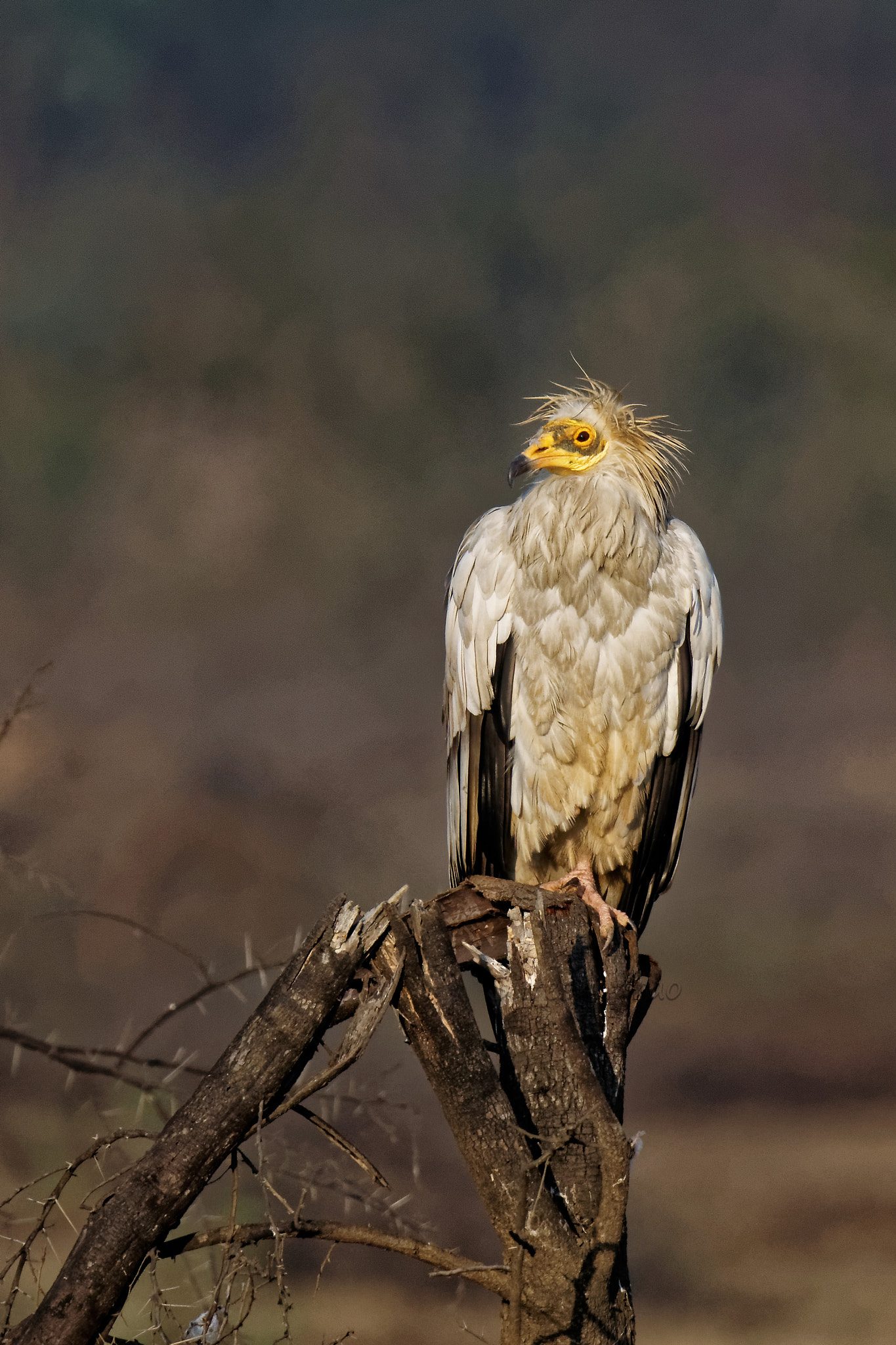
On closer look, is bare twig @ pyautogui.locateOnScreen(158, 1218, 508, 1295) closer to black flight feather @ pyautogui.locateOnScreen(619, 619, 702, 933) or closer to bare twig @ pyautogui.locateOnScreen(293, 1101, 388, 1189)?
bare twig @ pyautogui.locateOnScreen(293, 1101, 388, 1189)

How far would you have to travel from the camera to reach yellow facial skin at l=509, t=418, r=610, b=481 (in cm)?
466

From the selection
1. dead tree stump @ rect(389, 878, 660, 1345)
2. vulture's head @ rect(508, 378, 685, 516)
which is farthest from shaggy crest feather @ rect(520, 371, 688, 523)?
dead tree stump @ rect(389, 878, 660, 1345)

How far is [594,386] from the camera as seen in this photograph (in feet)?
16.3

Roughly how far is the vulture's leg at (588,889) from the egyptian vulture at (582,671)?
2cm

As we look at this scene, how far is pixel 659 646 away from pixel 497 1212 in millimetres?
2173

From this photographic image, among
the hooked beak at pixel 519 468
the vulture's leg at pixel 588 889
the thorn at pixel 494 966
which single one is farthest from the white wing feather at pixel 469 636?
the thorn at pixel 494 966

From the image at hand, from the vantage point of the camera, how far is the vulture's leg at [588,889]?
376 cm

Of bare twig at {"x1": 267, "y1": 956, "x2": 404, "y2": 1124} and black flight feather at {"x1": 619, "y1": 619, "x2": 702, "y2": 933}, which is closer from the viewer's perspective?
bare twig at {"x1": 267, "y1": 956, "x2": 404, "y2": 1124}

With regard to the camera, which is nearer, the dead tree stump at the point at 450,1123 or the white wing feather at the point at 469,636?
the dead tree stump at the point at 450,1123

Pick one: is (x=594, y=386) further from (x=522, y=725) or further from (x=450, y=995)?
(x=450, y=995)

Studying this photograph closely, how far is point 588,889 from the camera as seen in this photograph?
4254mm

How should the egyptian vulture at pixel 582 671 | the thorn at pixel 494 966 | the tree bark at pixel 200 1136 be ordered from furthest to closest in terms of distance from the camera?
1. the egyptian vulture at pixel 582 671
2. the thorn at pixel 494 966
3. the tree bark at pixel 200 1136

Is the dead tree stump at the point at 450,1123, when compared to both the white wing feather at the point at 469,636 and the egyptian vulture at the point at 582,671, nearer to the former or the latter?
the egyptian vulture at the point at 582,671

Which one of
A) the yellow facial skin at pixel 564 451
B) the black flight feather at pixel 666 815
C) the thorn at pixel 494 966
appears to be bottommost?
the thorn at pixel 494 966
